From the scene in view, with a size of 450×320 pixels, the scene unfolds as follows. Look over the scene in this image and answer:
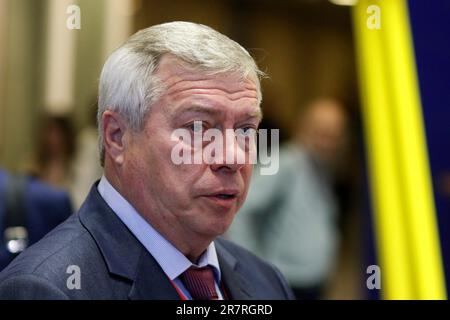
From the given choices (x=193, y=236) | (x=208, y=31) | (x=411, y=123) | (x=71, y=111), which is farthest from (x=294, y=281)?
(x=208, y=31)

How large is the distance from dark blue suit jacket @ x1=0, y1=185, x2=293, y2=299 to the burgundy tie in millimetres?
48

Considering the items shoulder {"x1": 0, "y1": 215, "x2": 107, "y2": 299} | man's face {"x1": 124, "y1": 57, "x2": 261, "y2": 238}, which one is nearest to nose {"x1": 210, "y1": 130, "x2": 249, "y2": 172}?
man's face {"x1": 124, "y1": 57, "x2": 261, "y2": 238}

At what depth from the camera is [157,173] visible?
1309 mm

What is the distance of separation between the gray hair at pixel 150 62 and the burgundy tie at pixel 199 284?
0.94 feet

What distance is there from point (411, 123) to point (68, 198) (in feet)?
3.24

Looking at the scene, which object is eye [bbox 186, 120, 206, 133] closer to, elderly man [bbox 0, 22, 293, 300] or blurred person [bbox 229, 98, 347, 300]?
elderly man [bbox 0, 22, 293, 300]

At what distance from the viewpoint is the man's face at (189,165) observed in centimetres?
127

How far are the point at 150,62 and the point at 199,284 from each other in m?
0.42

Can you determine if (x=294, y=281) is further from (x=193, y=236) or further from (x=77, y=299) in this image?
(x=77, y=299)

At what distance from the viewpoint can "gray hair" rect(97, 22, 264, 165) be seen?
1271 millimetres

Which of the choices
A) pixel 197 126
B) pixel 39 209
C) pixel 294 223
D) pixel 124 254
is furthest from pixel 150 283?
pixel 294 223

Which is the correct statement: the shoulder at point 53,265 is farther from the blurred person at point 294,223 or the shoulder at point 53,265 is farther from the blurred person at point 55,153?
the blurred person at point 294,223

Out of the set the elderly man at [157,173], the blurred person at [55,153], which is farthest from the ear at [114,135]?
the blurred person at [55,153]

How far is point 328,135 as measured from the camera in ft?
9.28
